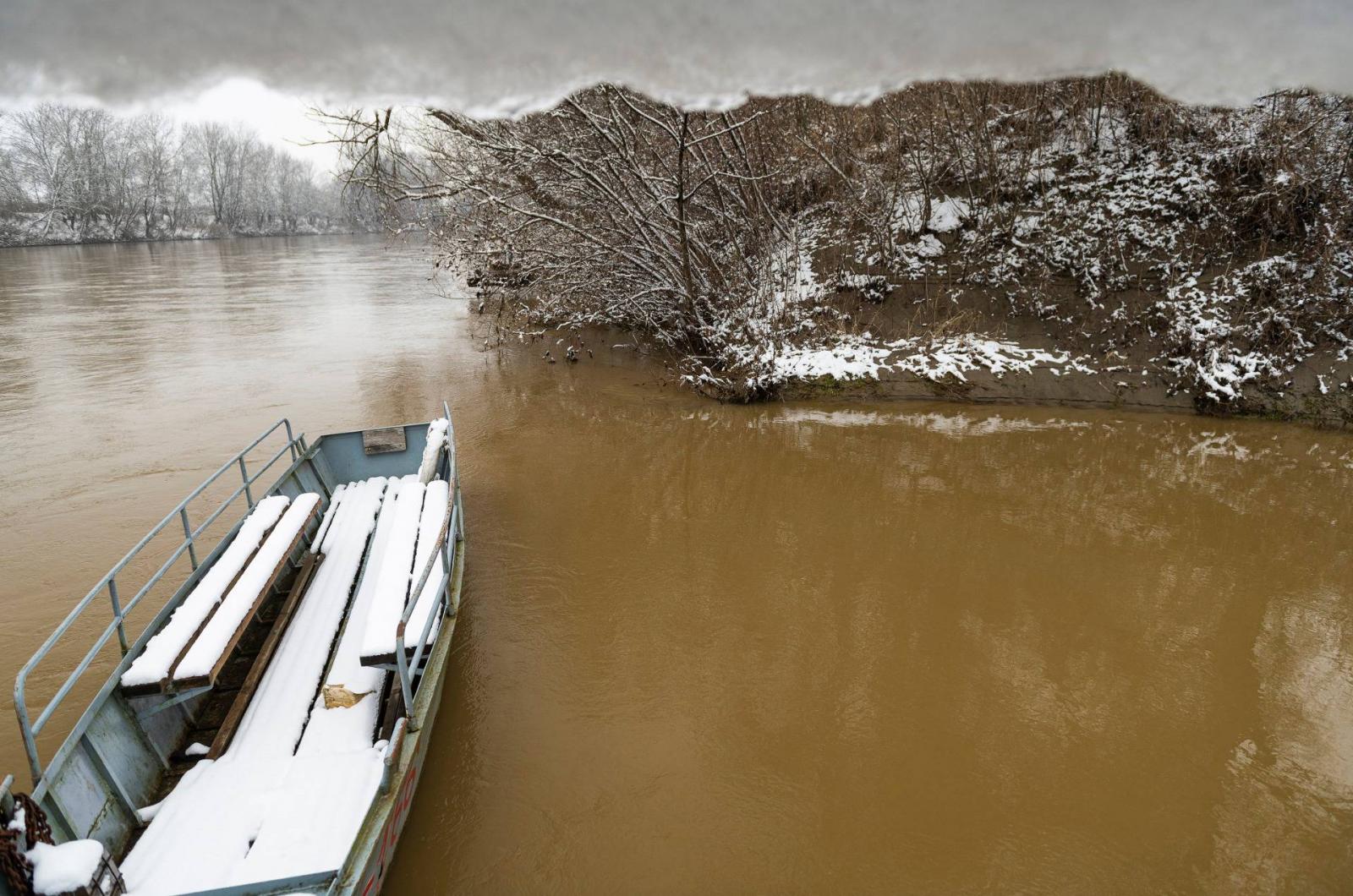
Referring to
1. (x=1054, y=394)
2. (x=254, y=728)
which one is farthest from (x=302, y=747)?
(x=1054, y=394)

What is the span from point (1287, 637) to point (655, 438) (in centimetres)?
848

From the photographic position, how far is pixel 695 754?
5.21 meters

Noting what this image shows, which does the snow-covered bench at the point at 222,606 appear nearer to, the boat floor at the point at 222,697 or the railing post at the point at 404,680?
the boat floor at the point at 222,697

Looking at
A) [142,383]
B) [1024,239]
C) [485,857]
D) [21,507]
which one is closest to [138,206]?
[142,383]

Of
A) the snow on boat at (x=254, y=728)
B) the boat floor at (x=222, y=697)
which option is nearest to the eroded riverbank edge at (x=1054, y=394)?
the snow on boat at (x=254, y=728)

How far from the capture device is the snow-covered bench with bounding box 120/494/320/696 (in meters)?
4.51

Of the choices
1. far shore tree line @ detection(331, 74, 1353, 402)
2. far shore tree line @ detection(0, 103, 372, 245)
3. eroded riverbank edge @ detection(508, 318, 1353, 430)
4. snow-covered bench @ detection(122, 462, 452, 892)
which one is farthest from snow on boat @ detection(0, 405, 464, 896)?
far shore tree line @ detection(0, 103, 372, 245)

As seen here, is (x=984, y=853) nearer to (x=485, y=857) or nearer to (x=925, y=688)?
(x=925, y=688)

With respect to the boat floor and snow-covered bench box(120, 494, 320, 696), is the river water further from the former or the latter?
snow-covered bench box(120, 494, 320, 696)

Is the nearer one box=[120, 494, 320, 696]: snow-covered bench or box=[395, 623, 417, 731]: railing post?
box=[395, 623, 417, 731]: railing post

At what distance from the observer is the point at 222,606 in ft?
17.2

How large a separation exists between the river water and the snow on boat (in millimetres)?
710

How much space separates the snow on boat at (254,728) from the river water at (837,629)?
0.71m

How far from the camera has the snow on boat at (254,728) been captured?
3.62 metres
